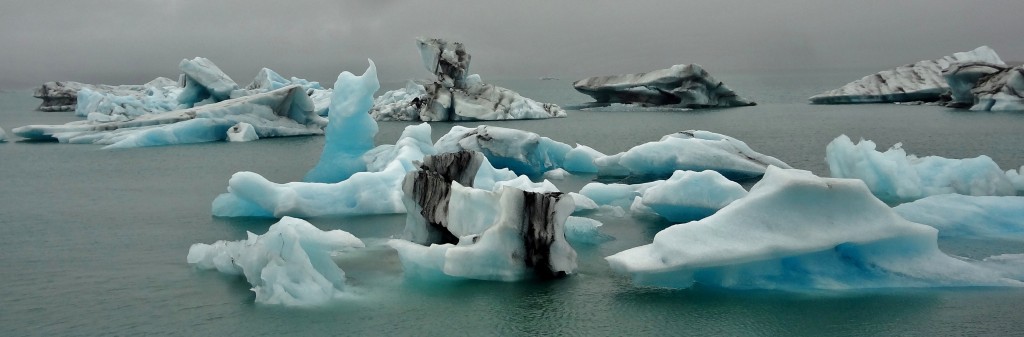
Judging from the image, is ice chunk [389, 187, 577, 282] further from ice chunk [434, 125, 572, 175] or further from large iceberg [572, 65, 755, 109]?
large iceberg [572, 65, 755, 109]

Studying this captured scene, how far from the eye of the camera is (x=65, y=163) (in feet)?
57.2

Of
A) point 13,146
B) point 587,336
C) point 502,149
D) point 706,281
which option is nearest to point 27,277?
point 587,336

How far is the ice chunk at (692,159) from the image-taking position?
516 inches

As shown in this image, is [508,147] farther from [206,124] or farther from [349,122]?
[206,124]

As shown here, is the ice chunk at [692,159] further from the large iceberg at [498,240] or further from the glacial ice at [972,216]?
the large iceberg at [498,240]

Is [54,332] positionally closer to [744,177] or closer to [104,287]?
[104,287]

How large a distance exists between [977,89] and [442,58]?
17.5 m

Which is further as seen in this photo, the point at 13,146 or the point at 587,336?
the point at 13,146

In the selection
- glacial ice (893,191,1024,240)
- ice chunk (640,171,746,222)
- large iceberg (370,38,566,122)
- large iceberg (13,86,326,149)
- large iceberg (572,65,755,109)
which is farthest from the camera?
large iceberg (572,65,755,109)

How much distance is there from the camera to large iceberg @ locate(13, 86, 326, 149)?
21.3 meters

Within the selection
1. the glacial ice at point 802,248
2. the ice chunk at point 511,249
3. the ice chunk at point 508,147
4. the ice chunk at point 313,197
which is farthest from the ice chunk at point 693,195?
the ice chunk at point 508,147

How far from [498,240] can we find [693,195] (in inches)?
131

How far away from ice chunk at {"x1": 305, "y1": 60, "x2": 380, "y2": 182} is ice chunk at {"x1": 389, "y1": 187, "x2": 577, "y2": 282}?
6208mm

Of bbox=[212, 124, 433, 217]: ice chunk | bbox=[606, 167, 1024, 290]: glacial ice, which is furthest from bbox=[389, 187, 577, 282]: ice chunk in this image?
bbox=[212, 124, 433, 217]: ice chunk
